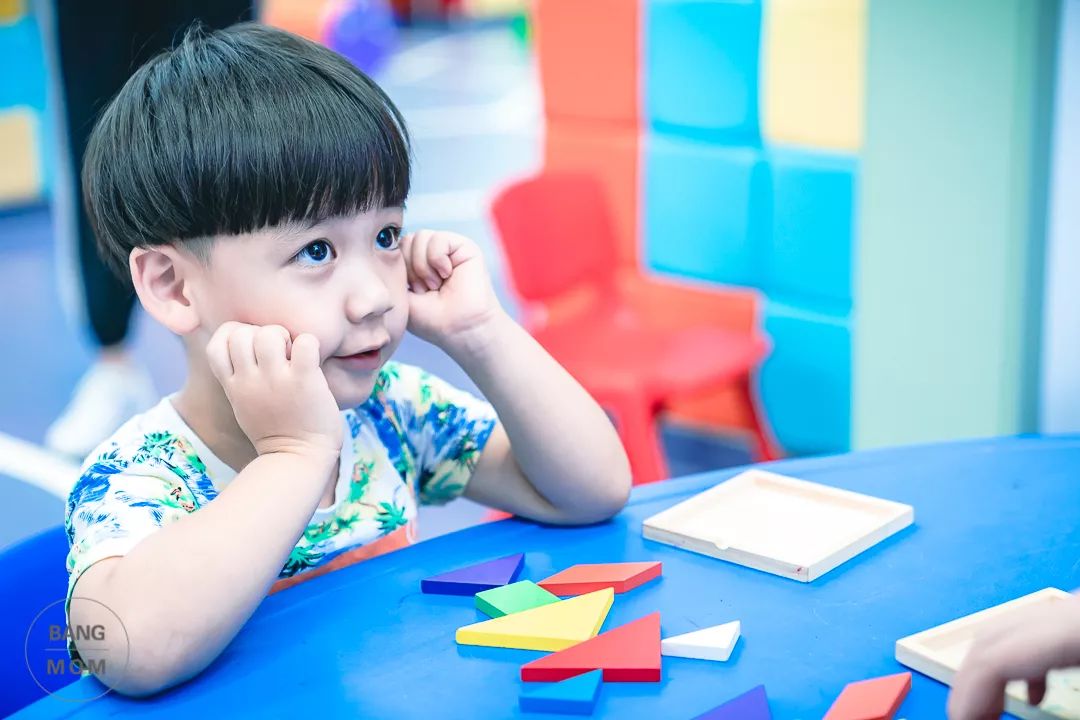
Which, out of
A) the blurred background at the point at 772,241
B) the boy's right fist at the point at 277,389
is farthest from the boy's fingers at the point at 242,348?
the blurred background at the point at 772,241

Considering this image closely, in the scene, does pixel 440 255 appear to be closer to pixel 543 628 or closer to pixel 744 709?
pixel 543 628

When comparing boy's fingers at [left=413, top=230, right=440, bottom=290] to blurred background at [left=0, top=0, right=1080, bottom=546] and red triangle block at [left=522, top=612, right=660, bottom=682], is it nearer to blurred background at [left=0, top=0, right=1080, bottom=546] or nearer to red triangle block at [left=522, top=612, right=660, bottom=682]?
red triangle block at [left=522, top=612, right=660, bottom=682]

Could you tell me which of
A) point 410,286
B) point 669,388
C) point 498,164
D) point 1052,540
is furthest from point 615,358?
point 498,164

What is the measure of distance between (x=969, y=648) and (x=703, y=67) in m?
2.04

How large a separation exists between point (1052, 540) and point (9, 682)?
83 cm

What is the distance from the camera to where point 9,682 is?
98cm

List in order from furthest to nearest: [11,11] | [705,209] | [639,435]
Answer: [11,11], [705,209], [639,435]

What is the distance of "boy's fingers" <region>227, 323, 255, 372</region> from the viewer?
97 centimetres

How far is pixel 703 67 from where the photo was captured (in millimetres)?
2615

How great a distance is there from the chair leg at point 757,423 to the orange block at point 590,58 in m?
0.66

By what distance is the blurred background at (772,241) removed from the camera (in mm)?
1576

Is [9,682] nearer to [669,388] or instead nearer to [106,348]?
[669,388]

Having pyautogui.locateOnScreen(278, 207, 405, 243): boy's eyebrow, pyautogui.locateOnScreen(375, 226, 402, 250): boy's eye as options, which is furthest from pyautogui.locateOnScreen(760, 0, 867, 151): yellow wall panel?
pyautogui.locateOnScreen(278, 207, 405, 243): boy's eyebrow

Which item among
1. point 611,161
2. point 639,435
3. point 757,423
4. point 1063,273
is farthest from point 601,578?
point 611,161
